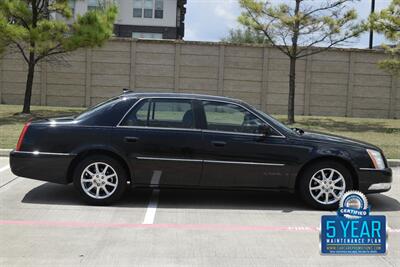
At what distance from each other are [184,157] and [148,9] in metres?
49.5

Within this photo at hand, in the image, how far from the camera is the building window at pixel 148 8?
54125mm

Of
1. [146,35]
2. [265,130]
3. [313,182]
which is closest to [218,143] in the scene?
[265,130]

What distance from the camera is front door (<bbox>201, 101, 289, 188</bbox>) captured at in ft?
22.6

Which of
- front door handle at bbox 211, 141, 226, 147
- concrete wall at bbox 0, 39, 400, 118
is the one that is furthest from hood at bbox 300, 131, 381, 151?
concrete wall at bbox 0, 39, 400, 118

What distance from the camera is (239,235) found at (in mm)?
5750

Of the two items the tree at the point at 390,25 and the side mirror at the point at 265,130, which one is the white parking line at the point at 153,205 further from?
the tree at the point at 390,25

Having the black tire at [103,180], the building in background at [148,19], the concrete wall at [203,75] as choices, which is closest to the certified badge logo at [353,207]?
the black tire at [103,180]

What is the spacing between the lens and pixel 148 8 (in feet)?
178

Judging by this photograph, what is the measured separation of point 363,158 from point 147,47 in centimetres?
2126

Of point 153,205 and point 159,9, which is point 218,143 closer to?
point 153,205

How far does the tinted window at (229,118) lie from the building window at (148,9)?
159 ft

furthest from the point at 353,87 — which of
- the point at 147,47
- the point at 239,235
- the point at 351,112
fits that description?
the point at 239,235

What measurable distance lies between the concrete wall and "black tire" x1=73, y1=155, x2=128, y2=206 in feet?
67.4

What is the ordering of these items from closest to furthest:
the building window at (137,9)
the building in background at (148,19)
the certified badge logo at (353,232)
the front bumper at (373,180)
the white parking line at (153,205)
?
1. the certified badge logo at (353,232)
2. the white parking line at (153,205)
3. the front bumper at (373,180)
4. the building in background at (148,19)
5. the building window at (137,9)
